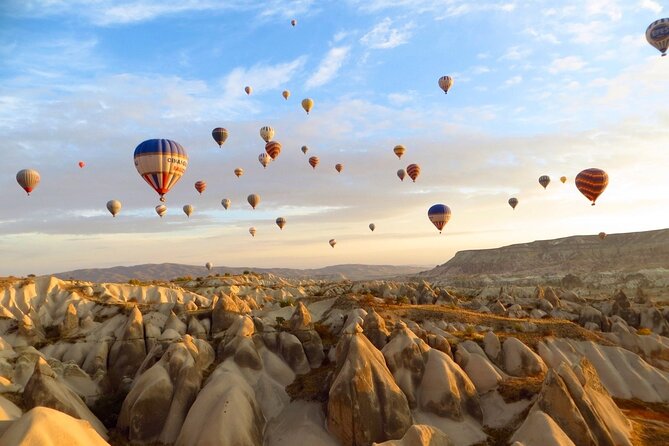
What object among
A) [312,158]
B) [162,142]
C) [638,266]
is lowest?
[638,266]

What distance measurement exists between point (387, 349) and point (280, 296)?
245ft

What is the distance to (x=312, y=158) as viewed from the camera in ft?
351

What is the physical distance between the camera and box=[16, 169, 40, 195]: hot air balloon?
7894 cm

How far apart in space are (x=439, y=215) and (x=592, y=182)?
2817cm

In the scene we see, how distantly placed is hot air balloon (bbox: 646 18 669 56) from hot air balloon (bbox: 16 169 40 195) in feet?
363

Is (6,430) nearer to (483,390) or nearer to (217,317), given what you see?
(483,390)

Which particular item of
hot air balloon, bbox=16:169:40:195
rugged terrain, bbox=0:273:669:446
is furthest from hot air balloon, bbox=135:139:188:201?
hot air balloon, bbox=16:169:40:195

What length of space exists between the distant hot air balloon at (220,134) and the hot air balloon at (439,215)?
44.2 m

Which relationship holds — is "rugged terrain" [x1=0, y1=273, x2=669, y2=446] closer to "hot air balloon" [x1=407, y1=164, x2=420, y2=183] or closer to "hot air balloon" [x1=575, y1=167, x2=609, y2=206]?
"hot air balloon" [x1=575, y1=167, x2=609, y2=206]

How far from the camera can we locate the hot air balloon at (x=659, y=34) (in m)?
74.1

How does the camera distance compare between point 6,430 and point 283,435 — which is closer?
point 6,430

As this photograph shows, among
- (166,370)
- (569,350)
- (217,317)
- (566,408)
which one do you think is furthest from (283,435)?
(569,350)

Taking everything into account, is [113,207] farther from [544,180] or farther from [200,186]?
[544,180]

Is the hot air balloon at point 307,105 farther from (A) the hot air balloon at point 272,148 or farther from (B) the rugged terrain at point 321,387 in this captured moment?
(B) the rugged terrain at point 321,387
